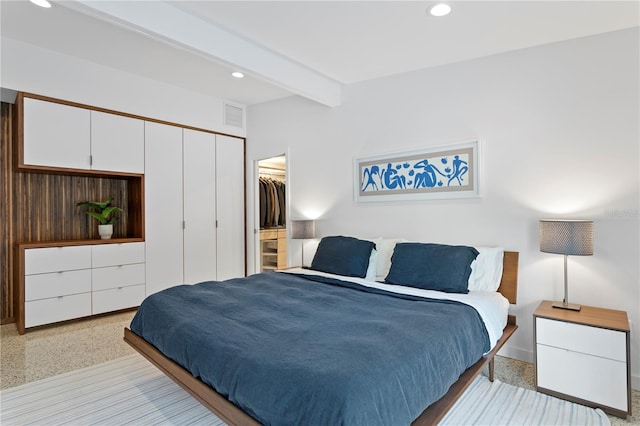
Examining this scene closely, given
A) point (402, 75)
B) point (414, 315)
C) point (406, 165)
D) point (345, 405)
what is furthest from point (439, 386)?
point (402, 75)

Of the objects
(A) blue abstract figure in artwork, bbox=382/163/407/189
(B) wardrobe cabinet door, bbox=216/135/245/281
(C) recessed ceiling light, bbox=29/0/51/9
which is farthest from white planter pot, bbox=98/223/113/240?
(A) blue abstract figure in artwork, bbox=382/163/407/189

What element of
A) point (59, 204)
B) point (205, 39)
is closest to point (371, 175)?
point (205, 39)

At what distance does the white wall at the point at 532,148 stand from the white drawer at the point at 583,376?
23.1 inches

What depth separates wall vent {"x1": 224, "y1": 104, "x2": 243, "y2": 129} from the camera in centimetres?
509

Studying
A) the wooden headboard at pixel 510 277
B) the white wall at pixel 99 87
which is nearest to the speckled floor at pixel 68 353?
the wooden headboard at pixel 510 277

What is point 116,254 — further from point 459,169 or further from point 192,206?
point 459,169

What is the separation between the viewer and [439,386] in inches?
65.6

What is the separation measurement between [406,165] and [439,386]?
2.39 meters

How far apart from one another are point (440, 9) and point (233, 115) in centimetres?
341

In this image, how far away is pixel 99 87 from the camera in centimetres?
393

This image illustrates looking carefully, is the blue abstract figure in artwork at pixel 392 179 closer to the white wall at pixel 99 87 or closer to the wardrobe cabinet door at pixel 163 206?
the white wall at pixel 99 87

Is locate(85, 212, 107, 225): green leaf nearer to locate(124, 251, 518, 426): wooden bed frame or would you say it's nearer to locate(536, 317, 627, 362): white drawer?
locate(124, 251, 518, 426): wooden bed frame

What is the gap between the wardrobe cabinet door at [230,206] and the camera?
5082 millimetres

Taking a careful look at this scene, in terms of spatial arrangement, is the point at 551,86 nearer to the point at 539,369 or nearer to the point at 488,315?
the point at 488,315
